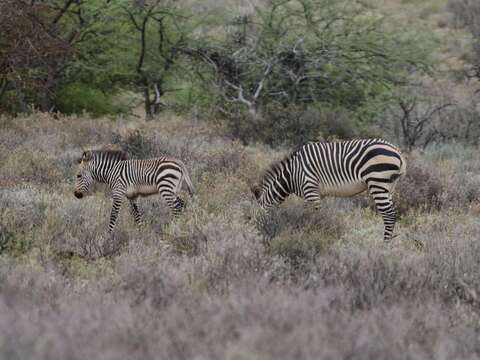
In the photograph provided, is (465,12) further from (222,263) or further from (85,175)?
(222,263)

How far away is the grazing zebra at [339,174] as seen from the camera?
910 cm

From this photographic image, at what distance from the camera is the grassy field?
12.9 feet

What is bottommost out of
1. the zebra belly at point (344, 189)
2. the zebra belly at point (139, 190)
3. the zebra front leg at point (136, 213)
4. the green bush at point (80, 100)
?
the green bush at point (80, 100)

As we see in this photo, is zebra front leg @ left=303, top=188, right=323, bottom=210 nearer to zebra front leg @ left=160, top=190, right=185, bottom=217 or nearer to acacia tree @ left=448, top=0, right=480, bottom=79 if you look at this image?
zebra front leg @ left=160, top=190, right=185, bottom=217

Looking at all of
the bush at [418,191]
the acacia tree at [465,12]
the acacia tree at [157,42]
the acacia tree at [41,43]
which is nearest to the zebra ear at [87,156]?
the bush at [418,191]

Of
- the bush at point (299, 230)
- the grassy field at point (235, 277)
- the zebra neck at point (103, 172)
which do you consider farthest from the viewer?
the zebra neck at point (103, 172)

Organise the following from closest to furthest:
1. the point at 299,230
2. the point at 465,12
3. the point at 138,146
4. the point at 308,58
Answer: the point at 299,230
the point at 138,146
the point at 308,58
the point at 465,12

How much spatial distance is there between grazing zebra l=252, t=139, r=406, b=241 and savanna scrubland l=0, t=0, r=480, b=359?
0.27 meters

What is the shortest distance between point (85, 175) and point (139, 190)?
973mm

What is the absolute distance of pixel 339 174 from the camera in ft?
31.3

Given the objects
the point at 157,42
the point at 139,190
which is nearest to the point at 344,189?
the point at 139,190

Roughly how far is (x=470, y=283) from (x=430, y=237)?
242 centimetres

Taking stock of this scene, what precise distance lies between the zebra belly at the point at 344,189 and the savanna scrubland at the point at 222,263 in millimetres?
258

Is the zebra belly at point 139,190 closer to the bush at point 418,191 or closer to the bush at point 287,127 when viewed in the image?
the bush at point 418,191
